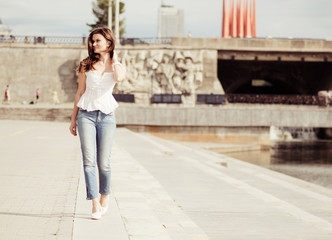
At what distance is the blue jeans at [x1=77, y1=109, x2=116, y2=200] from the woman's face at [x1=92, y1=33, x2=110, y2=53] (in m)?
0.62

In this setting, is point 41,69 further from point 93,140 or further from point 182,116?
point 93,140

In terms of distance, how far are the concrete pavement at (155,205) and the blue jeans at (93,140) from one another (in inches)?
16.6

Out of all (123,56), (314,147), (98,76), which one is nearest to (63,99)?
(123,56)

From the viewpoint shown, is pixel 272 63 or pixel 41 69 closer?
pixel 41 69

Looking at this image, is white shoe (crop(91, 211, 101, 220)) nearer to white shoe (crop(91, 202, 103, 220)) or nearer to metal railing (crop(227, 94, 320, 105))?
white shoe (crop(91, 202, 103, 220))

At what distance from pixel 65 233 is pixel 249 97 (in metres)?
36.6

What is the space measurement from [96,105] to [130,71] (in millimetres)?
34205

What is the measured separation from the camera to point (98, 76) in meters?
5.55

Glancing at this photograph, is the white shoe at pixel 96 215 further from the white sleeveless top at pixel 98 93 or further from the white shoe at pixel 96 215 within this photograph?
the white sleeveless top at pixel 98 93

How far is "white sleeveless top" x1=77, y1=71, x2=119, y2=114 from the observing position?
5.52m

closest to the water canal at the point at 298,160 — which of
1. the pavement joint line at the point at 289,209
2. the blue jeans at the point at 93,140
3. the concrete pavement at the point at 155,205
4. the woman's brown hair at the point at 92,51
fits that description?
the concrete pavement at the point at 155,205

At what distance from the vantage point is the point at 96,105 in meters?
5.50

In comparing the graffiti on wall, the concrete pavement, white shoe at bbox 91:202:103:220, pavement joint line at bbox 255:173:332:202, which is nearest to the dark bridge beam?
the graffiti on wall

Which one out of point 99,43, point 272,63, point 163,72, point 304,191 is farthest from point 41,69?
point 99,43
